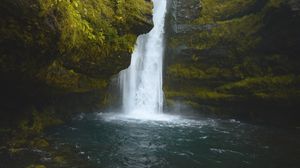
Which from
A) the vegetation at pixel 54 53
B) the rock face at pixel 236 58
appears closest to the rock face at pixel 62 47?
the vegetation at pixel 54 53

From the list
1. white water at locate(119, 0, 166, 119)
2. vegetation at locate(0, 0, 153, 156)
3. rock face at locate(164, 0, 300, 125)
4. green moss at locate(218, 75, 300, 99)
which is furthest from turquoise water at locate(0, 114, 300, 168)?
white water at locate(119, 0, 166, 119)

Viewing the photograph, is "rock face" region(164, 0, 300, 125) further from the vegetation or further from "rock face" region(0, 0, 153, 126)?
the vegetation

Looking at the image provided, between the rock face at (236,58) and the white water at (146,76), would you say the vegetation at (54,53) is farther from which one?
the rock face at (236,58)

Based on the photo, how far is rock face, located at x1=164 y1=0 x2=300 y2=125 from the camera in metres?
17.4

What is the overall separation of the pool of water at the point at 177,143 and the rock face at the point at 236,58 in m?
1.86

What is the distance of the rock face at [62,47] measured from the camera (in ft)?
24.1

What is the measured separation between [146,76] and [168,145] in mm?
10121

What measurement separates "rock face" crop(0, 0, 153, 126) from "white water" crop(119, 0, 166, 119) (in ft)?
8.73

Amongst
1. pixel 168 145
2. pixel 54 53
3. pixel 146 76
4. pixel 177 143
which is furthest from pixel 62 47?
pixel 146 76

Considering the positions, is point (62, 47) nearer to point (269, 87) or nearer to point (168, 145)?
point (168, 145)

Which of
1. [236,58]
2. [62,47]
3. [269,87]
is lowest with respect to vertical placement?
[269,87]

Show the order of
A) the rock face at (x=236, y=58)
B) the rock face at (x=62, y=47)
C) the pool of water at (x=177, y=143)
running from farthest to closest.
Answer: the rock face at (x=236, y=58)
the pool of water at (x=177, y=143)
the rock face at (x=62, y=47)

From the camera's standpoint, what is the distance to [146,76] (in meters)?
21.9

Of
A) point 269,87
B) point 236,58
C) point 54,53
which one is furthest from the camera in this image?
point 236,58
